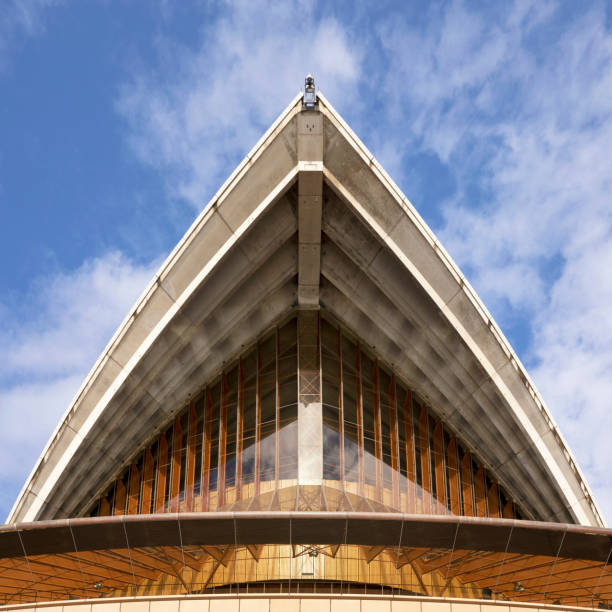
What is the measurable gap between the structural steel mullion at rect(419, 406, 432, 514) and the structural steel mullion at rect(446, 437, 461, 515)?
3.42 feet

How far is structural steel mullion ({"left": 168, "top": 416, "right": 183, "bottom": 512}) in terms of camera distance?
29578 mm

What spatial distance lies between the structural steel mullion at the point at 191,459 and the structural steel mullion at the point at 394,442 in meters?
7.27

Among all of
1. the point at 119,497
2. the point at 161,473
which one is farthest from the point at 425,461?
the point at 119,497

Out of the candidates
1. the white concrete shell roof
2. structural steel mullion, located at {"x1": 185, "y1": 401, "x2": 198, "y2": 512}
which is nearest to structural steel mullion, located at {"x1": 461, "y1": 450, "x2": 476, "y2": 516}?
the white concrete shell roof

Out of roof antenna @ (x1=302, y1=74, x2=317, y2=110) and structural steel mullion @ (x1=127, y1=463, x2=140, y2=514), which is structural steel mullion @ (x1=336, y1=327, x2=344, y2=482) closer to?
structural steel mullion @ (x1=127, y1=463, x2=140, y2=514)

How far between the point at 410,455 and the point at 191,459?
8106 mm

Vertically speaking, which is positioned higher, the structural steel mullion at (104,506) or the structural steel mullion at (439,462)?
the structural steel mullion at (439,462)

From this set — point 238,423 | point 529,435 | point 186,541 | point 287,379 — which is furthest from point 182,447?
point 529,435

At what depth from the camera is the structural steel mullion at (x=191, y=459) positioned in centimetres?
2929

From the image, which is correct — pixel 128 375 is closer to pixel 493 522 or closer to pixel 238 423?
pixel 238 423

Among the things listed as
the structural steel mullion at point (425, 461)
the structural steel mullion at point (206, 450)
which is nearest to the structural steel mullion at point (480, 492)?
the structural steel mullion at point (425, 461)

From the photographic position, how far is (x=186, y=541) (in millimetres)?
21344

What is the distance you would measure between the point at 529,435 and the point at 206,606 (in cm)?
1509

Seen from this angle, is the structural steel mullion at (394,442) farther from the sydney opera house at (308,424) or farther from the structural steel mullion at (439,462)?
the structural steel mullion at (439,462)
